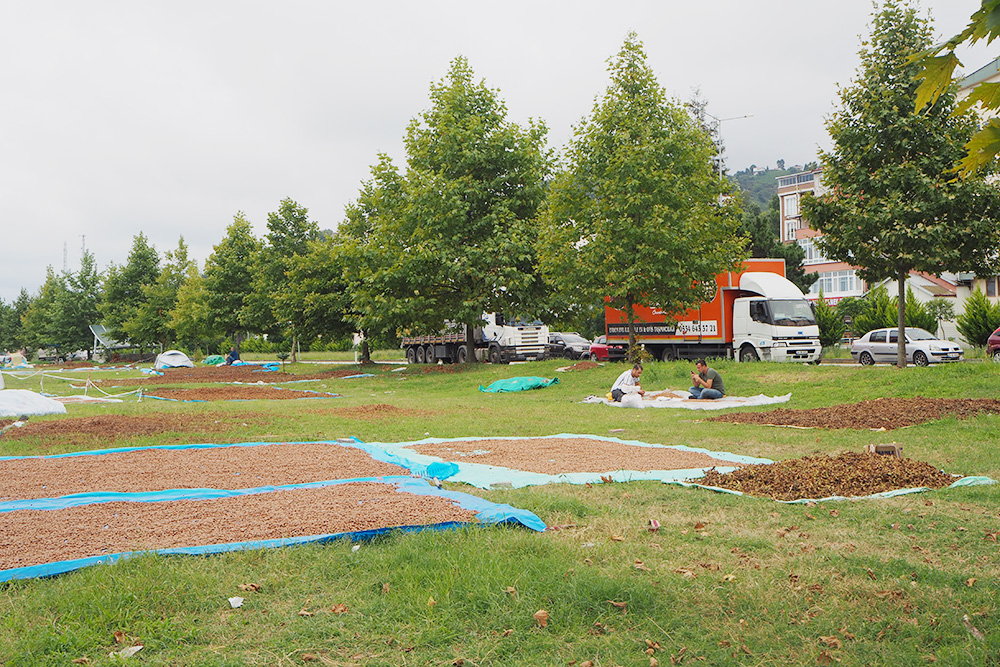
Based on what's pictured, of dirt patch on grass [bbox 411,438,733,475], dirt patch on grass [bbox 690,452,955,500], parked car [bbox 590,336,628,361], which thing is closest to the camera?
dirt patch on grass [bbox 690,452,955,500]

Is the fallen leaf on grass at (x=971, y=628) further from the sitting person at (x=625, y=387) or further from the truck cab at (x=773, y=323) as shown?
the truck cab at (x=773, y=323)

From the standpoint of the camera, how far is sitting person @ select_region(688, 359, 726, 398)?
55.9 feet

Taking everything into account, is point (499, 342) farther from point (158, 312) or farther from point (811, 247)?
point (811, 247)

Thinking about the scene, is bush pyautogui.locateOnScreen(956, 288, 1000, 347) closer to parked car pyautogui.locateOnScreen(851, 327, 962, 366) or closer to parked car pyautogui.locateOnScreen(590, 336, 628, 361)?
parked car pyautogui.locateOnScreen(851, 327, 962, 366)

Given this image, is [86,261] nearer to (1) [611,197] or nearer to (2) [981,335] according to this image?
(1) [611,197]

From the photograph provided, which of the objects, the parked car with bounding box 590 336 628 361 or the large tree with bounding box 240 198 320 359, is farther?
the large tree with bounding box 240 198 320 359

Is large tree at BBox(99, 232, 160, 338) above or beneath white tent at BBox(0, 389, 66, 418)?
above

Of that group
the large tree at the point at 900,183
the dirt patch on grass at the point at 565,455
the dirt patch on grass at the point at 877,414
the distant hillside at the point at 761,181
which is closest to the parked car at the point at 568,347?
the large tree at the point at 900,183

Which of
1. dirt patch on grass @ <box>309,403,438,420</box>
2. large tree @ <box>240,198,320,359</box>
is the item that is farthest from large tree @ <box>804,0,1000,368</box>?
large tree @ <box>240,198,320,359</box>

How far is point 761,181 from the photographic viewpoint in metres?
165

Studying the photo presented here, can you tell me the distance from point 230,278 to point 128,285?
55.7 ft

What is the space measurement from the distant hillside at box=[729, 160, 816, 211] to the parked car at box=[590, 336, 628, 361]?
98.4 metres

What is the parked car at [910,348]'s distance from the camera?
1060 inches

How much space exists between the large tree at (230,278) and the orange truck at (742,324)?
81.1ft
